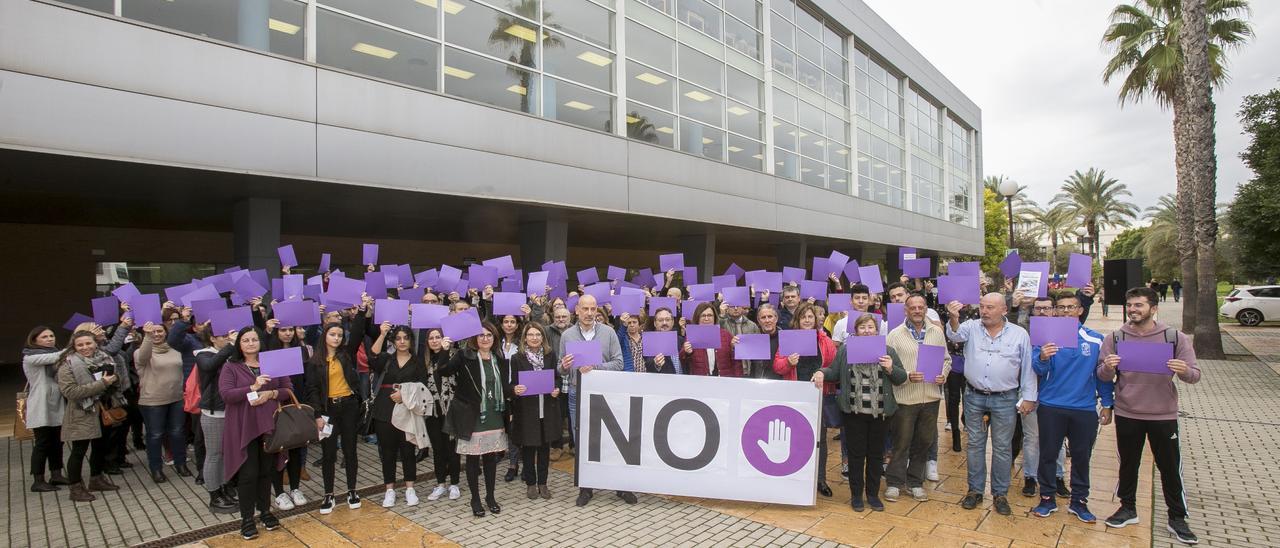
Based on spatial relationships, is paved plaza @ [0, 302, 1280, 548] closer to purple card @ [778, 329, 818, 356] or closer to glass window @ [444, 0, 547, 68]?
purple card @ [778, 329, 818, 356]

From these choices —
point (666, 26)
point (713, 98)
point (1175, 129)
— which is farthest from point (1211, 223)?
point (666, 26)

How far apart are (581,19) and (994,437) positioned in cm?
1262

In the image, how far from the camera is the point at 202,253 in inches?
696

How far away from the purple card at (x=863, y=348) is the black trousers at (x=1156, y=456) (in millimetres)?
1970

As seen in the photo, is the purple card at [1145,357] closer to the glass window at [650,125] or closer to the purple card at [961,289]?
→ the purple card at [961,289]

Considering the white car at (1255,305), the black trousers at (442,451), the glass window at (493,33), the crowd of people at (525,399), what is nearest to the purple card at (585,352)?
the crowd of people at (525,399)

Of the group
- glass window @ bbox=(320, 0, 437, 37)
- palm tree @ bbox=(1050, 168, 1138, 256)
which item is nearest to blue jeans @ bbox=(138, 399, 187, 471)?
glass window @ bbox=(320, 0, 437, 37)

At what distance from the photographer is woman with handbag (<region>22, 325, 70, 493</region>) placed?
607 centimetres

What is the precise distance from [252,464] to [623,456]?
3.13 meters

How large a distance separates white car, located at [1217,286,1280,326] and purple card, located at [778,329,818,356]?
30029 millimetres

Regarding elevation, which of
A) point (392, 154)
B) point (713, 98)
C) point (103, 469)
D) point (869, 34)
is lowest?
point (103, 469)

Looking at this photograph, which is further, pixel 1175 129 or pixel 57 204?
pixel 1175 129

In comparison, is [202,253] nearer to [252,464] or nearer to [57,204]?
[57,204]

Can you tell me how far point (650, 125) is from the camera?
53.3 feet
